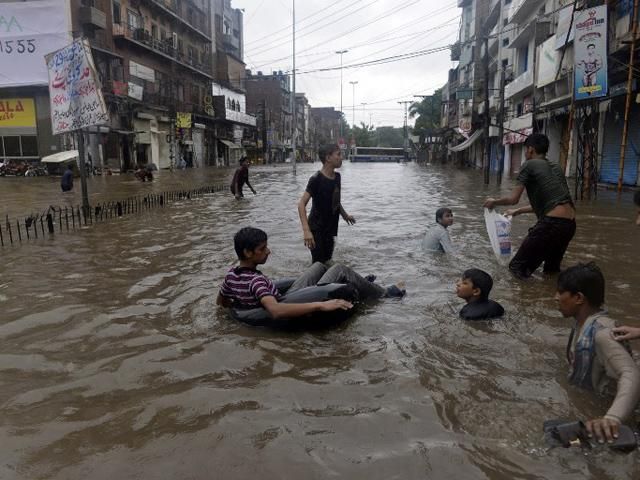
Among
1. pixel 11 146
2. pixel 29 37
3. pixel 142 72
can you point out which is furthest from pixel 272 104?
pixel 11 146

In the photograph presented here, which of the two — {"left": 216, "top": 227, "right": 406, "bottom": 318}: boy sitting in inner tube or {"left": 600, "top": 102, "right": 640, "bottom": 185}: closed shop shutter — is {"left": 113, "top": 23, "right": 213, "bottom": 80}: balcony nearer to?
{"left": 600, "top": 102, "right": 640, "bottom": 185}: closed shop shutter

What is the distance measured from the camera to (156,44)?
42.6 meters

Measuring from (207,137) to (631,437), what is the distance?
56.1 m

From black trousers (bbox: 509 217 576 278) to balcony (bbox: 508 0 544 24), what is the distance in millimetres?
26952

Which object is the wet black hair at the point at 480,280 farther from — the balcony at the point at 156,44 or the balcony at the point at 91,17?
Result: the balcony at the point at 156,44

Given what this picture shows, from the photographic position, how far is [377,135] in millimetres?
141000

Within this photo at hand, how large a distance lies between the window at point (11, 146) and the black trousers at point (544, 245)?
3442 cm

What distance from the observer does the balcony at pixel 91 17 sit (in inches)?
1302

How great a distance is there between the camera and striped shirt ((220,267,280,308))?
14.8 ft

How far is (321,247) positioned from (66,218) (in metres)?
6.96

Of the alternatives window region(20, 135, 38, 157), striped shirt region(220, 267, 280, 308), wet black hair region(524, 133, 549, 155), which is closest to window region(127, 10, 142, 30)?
window region(20, 135, 38, 157)

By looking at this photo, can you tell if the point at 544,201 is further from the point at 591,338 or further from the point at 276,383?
the point at 276,383

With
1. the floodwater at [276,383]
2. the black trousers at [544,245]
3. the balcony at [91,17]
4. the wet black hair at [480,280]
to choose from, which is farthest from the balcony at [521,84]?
the wet black hair at [480,280]

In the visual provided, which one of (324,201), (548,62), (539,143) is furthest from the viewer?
(548,62)
